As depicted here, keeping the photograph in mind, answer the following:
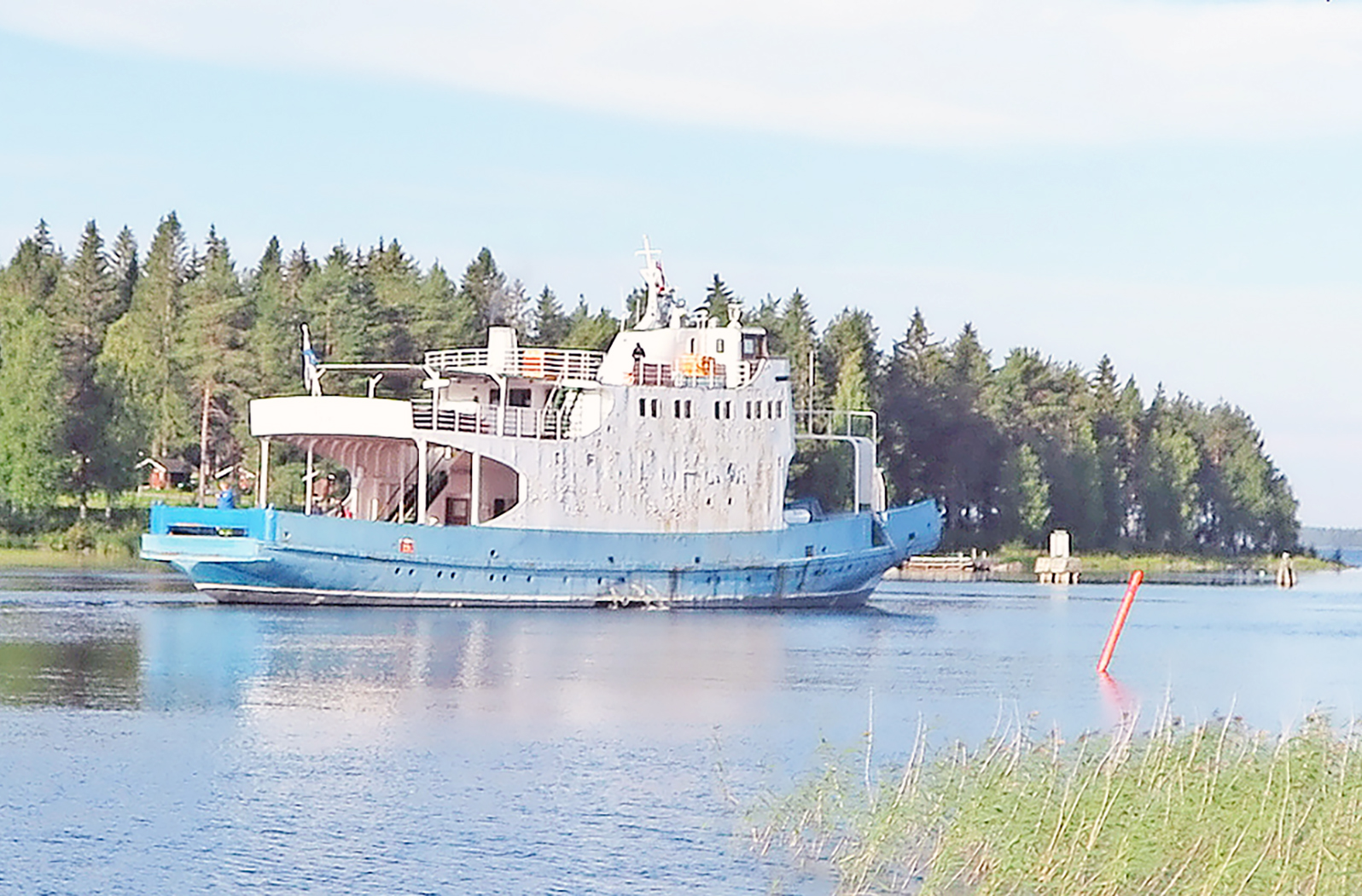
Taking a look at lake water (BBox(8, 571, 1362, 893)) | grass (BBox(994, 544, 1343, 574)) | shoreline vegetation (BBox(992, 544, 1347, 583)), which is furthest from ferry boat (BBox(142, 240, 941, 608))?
grass (BBox(994, 544, 1343, 574))

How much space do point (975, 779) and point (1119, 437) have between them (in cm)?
10148

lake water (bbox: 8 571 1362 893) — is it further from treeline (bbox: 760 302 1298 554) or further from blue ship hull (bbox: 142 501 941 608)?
treeline (bbox: 760 302 1298 554)

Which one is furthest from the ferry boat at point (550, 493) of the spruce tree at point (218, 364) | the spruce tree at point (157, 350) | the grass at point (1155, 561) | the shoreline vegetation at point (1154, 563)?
the grass at point (1155, 561)

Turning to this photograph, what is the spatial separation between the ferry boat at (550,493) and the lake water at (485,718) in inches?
38.3

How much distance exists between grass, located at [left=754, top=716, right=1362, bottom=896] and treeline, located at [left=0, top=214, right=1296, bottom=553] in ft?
173

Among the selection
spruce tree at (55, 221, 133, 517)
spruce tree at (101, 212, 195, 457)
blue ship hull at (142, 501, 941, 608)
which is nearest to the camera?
blue ship hull at (142, 501, 941, 608)

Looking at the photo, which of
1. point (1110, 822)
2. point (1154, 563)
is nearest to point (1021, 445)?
point (1154, 563)

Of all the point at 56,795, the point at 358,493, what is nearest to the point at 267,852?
the point at 56,795

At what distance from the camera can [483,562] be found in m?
46.3

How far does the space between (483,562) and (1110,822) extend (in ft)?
103

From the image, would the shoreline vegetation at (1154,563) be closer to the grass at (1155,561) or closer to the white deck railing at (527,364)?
the grass at (1155,561)

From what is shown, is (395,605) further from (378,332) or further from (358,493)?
(378,332)

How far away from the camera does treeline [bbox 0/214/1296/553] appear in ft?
234

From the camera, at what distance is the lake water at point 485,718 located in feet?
61.6
